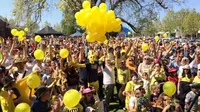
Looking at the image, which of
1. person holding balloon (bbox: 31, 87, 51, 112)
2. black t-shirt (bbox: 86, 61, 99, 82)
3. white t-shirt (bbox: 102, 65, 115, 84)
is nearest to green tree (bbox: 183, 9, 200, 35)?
white t-shirt (bbox: 102, 65, 115, 84)

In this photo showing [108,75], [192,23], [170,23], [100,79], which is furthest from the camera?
[170,23]

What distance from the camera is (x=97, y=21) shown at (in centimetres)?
732

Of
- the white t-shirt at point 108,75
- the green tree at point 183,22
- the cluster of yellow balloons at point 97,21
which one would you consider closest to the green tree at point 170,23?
the green tree at point 183,22

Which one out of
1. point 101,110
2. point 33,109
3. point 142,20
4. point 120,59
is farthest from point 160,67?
point 142,20

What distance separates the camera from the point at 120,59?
27.4 ft

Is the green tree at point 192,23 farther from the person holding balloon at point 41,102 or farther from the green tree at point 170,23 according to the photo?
the person holding balloon at point 41,102

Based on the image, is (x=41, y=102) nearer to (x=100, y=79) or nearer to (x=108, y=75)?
(x=108, y=75)

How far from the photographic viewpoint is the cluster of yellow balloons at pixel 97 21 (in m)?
7.33

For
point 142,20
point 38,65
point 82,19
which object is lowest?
point 38,65

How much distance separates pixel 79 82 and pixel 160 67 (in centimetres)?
186

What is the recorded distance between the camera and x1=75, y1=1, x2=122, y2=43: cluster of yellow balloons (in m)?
7.33

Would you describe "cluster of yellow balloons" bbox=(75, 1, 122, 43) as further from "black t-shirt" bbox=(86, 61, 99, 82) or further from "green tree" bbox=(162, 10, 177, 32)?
"green tree" bbox=(162, 10, 177, 32)

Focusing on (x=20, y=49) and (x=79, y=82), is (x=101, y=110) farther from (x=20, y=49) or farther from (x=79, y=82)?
(x=20, y=49)

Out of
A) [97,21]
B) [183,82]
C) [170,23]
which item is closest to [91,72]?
[97,21]
